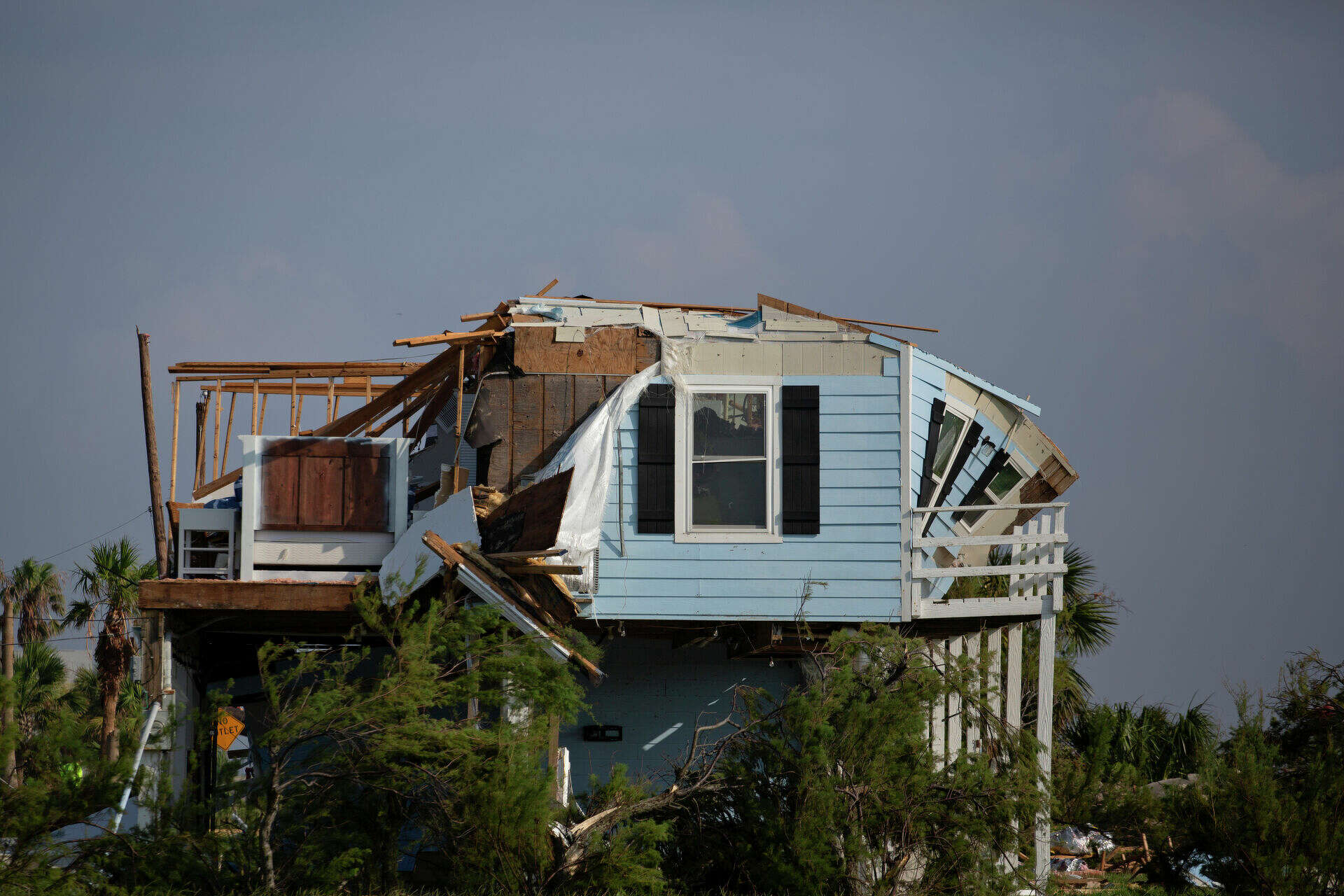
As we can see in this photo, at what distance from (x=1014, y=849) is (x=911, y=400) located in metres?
4.59

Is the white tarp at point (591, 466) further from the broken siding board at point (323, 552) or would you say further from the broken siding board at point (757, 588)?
the broken siding board at point (323, 552)

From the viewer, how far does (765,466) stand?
44.2 ft

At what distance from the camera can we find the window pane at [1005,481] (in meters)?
14.8

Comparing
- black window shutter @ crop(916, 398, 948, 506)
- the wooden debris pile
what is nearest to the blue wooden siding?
black window shutter @ crop(916, 398, 948, 506)

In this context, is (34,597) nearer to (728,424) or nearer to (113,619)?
(113,619)

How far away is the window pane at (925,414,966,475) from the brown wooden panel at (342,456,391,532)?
19.4 feet

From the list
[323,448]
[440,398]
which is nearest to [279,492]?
[323,448]

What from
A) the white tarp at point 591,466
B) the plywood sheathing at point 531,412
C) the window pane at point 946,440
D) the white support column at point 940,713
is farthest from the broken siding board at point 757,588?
the plywood sheathing at point 531,412

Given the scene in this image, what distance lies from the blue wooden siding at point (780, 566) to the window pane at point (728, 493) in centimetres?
30

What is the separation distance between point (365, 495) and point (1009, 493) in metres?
7.26

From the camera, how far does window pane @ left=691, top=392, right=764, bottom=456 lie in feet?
44.5

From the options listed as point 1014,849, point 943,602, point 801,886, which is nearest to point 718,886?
point 801,886

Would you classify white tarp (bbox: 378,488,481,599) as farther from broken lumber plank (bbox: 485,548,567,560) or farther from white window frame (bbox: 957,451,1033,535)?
white window frame (bbox: 957,451,1033,535)

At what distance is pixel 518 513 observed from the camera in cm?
1210
